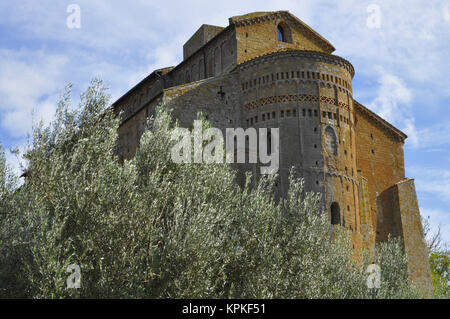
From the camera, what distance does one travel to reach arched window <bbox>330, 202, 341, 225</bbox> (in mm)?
19445

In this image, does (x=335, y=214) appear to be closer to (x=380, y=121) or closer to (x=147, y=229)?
(x=380, y=121)

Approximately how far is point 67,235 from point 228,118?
10.8 m

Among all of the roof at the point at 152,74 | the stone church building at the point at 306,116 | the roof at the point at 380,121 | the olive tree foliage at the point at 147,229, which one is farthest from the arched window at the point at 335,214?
the roof at the point at 152,74

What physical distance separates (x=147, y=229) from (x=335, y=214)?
32.0 feet

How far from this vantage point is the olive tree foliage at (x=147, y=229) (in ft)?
35.0

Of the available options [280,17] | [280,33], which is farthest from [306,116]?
[280,17]

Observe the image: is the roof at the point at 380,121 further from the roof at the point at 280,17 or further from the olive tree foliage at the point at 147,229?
the olive tree foliage at the point at 147,229

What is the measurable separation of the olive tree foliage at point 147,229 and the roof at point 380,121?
10.4 m

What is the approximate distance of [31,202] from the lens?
11539mm

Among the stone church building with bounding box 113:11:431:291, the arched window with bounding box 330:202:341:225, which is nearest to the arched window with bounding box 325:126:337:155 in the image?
the stone church building with bounding box 113:11:431:291

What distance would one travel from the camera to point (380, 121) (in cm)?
2500

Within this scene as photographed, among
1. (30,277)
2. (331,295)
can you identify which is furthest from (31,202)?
(331,295)

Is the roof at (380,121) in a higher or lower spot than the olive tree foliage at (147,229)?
higher

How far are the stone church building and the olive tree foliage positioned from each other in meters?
4.78
